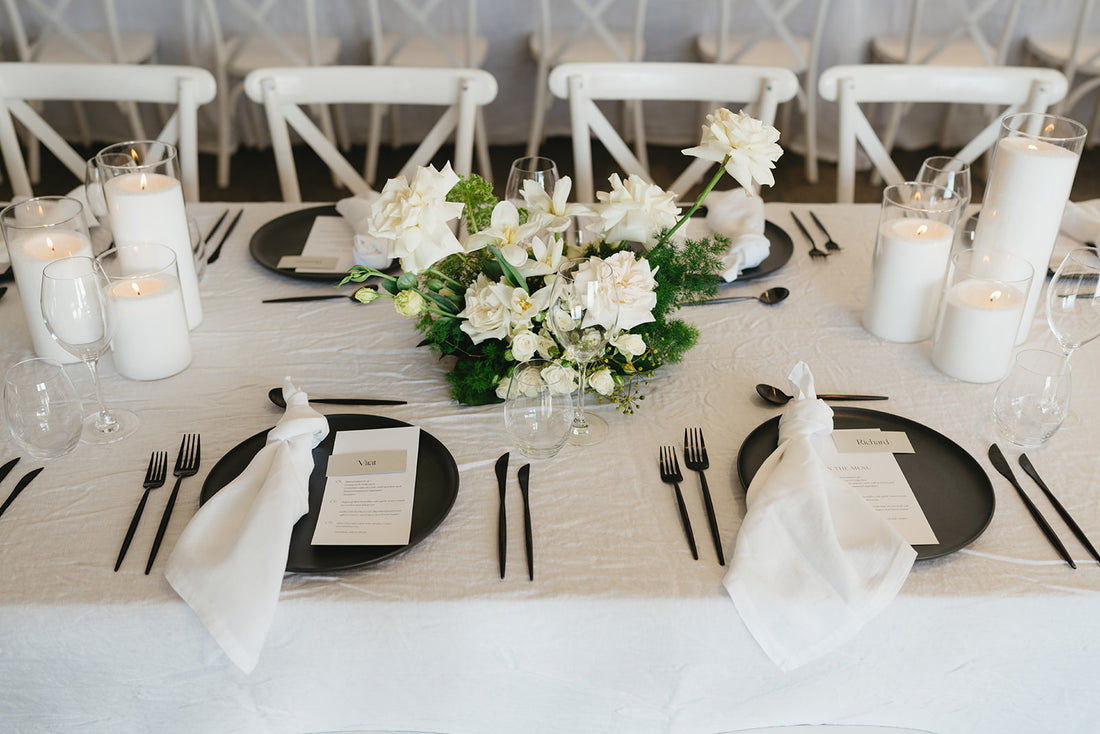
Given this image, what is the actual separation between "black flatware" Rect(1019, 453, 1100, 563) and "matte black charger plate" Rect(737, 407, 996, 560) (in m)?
0.07

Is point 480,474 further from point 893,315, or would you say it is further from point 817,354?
point 893,315

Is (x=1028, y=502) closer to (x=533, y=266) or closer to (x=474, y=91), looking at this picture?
(x=533, y=266)

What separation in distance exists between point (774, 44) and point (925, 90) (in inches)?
73.8

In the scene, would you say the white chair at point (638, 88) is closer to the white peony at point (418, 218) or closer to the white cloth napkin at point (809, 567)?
the white peony at point (418, 218)

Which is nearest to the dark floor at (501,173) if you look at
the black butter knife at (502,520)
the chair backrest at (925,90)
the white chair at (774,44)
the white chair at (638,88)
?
the white chair at (774,44)

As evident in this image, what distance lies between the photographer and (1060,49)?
3.71m

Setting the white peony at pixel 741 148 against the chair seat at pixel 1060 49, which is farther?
the chair seat at pixel 1060 49

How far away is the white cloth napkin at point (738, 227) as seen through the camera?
1523mm

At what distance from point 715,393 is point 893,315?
315 mm

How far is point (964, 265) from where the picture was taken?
1290 mm

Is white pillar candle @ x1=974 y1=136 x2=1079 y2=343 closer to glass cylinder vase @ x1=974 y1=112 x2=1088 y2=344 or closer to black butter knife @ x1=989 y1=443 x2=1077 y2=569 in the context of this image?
glass cylinder vase @ x1=974 y1=112 x2=1088 y2=344

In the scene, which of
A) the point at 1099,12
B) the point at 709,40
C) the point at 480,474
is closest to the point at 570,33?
the point at 709,40

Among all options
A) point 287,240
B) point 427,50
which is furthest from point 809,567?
point 427,50

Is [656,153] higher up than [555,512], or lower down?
lower down
